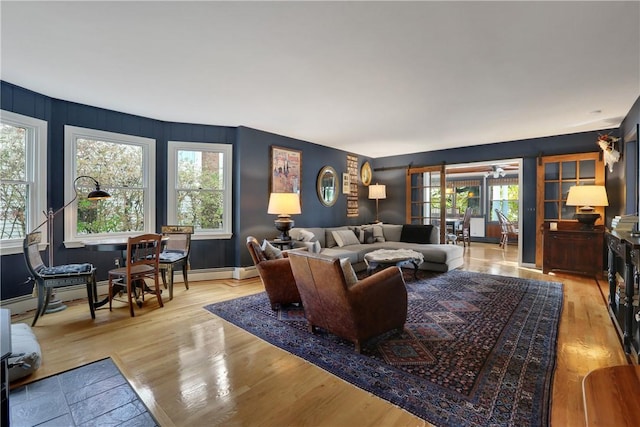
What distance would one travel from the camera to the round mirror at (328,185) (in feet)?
20.1

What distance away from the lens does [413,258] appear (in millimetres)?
4309

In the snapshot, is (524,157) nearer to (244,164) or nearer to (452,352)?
(452,352)

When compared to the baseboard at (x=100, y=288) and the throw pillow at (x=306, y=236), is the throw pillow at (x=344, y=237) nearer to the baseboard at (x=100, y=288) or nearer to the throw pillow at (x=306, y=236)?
the throw pillow at (x=306, y=236)

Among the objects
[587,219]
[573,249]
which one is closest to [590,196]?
[587,219]

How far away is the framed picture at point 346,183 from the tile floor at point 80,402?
5.30 meters

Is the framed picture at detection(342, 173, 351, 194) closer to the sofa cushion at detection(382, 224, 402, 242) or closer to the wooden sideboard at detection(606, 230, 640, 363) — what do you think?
the sofa cushion at detection(382, 224, 402, 242)

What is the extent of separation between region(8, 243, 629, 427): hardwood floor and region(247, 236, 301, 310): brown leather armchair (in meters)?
0.56

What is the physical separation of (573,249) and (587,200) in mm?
860

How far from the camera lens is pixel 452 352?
2334 millimetres

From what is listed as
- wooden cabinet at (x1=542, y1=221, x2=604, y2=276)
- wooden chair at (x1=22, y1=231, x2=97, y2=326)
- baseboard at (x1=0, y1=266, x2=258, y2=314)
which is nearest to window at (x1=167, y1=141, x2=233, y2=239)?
baseboard at (x1=0, y1=266, x2=258, y2=314)

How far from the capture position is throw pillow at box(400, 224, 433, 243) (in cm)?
585

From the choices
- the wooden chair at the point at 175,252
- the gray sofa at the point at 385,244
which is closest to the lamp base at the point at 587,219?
the gray sofa at the point at 385,244

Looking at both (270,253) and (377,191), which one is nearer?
(270,253)

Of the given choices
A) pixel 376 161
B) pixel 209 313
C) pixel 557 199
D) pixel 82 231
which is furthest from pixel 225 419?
pixel 376 161
